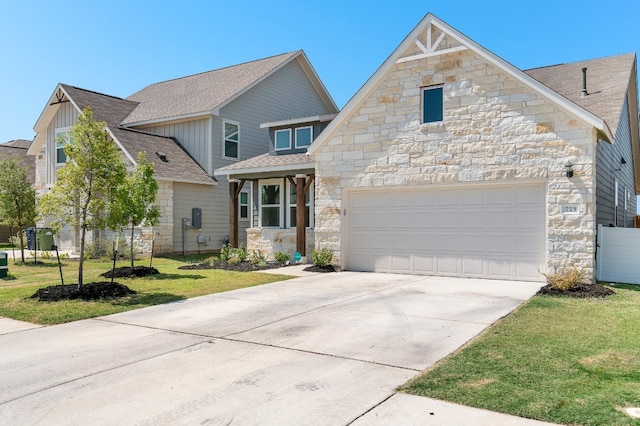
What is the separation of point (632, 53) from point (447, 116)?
26.9 ft

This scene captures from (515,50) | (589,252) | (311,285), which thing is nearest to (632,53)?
(515,50)

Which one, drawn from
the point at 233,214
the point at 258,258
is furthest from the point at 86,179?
the point at 233,214

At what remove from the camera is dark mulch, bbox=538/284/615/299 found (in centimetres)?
958

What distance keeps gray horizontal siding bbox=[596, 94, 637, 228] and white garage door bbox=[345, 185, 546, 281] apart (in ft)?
6.44

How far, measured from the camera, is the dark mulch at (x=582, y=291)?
9578 mm

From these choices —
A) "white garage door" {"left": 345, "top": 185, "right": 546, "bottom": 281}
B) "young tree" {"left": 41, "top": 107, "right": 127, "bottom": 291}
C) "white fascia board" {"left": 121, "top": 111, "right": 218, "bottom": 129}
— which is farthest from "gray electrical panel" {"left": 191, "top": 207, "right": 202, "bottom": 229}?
"young tree" {"left": 41, "top": 107, "right": 127, "bottom": 291}

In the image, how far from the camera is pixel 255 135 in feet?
75.0

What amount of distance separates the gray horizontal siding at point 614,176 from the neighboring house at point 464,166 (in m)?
0.10

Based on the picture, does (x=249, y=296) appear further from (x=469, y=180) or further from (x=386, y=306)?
(x=469, y=180)

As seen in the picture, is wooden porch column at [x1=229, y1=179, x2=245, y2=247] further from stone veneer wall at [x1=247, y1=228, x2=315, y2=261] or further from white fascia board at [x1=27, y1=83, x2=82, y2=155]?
white fascia board at [x1=27, y1=83, x2=82, y2=155]

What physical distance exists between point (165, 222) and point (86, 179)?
376 inches

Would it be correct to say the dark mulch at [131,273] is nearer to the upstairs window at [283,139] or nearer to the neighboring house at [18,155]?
the upstairs window at [283,139]

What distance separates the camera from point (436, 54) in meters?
12.3

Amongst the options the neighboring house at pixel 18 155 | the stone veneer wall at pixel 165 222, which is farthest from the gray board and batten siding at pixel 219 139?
the neighboring house at pixel 18 155
